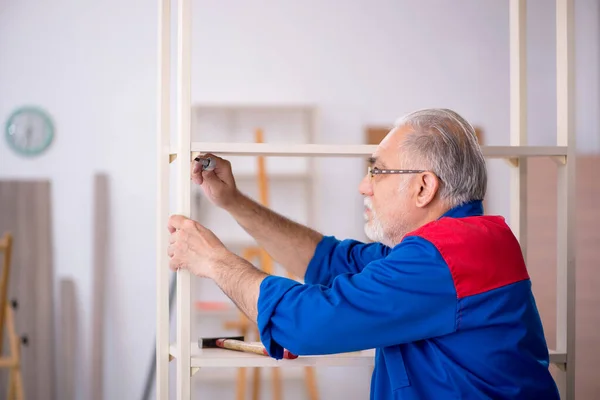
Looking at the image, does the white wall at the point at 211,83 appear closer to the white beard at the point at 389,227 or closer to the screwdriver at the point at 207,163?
the screwdriver at the point at 207,163

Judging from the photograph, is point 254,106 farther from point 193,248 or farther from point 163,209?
point 193,248

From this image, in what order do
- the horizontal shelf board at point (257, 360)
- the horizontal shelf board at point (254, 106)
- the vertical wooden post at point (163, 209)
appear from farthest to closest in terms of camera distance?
the horizontal shelf board at point (254, 106)
the vertical wooden post at point (163, 209)
the horizontal shelf board at point (257, 360)

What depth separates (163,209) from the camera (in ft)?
6.89

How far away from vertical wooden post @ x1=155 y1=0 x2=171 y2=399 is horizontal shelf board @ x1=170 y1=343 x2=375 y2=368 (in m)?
0.06

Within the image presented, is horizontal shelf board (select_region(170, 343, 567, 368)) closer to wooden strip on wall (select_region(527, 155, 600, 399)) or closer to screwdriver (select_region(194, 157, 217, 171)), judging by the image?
screwdriver (select_region(194, 157, 217, 171))

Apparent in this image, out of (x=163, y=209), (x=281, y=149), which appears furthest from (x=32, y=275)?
(x=281, y=149)

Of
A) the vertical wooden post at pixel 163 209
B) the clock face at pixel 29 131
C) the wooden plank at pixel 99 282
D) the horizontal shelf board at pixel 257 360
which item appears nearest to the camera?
the horizontal shelf board at pixel 257 360

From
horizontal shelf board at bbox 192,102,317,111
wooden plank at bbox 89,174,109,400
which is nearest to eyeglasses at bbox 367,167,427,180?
horizontal shelf board at bbox 192,102,317,111

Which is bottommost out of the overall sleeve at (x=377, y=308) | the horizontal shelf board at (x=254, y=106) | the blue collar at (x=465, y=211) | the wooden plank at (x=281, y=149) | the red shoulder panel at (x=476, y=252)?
the overall sleeve at (x=377, y=308)

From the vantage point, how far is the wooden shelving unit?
6.21ft

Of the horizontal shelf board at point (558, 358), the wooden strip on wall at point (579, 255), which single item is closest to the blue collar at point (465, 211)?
the horizontal shelf board at point (558, 358)

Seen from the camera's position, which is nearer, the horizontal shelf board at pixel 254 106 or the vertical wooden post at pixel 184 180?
the vertical wooden post at pixel 184 180

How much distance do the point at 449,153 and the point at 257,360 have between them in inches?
30.2

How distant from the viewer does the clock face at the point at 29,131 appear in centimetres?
498
